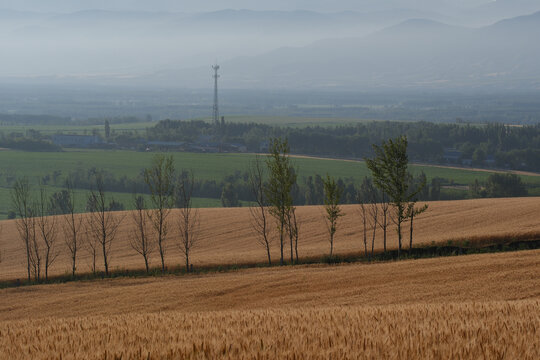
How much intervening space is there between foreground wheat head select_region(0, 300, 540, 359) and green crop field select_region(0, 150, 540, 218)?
69545 mm

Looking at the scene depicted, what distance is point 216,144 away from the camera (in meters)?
137

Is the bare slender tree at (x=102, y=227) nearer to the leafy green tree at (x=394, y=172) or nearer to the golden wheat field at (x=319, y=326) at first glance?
the golden wheat field at (x=319, y=326)

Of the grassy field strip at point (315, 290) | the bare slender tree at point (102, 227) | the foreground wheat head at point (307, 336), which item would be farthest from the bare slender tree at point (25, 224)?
the foreground wheat head at point (307, 336)

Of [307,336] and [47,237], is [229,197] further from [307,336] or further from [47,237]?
[307,336]

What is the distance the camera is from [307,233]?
50.3m

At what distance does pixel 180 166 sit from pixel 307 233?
197 feet

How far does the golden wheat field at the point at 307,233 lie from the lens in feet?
133

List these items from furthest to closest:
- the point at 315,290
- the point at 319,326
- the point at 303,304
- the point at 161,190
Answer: the point at 161,190 < the point at 315,290 < the point at 303,304 < the point at 319,326

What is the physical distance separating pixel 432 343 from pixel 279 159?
99.8ft

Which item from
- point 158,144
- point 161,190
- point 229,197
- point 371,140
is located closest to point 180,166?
point 229,197

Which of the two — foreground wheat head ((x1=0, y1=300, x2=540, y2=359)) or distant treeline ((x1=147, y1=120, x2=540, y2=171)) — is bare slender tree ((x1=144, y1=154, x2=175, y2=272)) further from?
distant treeline ((x1=147, y1=120, x2=540, y2=171))

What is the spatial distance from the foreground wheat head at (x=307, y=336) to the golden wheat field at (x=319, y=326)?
23 mm

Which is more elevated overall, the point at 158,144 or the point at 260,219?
the point at 158,144

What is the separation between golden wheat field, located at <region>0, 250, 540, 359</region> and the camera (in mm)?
9586
